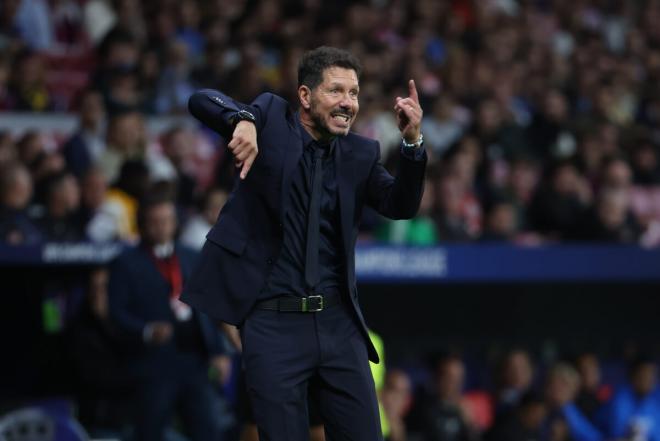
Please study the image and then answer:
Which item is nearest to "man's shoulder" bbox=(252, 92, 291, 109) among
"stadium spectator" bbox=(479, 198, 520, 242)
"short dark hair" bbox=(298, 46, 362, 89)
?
"short dark hair" bbox=(298, 46, 362, 89)

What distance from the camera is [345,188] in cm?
495

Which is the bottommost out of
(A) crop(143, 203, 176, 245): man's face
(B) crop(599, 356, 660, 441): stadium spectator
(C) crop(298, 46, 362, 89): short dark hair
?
(B) crop(599, 356, 660, 441): stadium spectator

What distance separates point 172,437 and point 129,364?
684mm

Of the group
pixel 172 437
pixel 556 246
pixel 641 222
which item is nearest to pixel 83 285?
pixel 172 437

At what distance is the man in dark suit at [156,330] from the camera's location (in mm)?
7863

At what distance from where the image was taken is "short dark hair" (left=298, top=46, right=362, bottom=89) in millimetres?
4824

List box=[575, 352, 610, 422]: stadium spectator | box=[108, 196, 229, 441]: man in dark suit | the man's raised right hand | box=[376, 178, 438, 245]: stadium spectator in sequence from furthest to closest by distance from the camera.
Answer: box=[575, 352, 610, 422]: stadium spectator → box=[376, 178, 438, 245]: stadium spectator → box=[108, 196, 229, 441]: man in dark suit → the man's raised right hand

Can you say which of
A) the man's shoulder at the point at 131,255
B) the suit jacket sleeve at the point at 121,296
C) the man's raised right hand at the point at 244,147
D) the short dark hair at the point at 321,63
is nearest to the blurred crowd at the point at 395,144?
the man's shoulder at the point at 131,255

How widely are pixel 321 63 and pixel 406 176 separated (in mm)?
509

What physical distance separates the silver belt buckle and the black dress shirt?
0.11ft

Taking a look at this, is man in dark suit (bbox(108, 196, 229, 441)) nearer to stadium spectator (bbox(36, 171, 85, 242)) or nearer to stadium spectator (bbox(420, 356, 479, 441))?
stadium spectator (bbox(36, 171, 85, 242))

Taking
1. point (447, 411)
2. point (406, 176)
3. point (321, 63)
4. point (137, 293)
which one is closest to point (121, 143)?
point (137, 293)

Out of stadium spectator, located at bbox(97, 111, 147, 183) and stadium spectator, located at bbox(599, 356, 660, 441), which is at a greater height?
stadium spectator, located at bbox(97, 111, 147, 183)

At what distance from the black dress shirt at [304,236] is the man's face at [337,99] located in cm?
16
